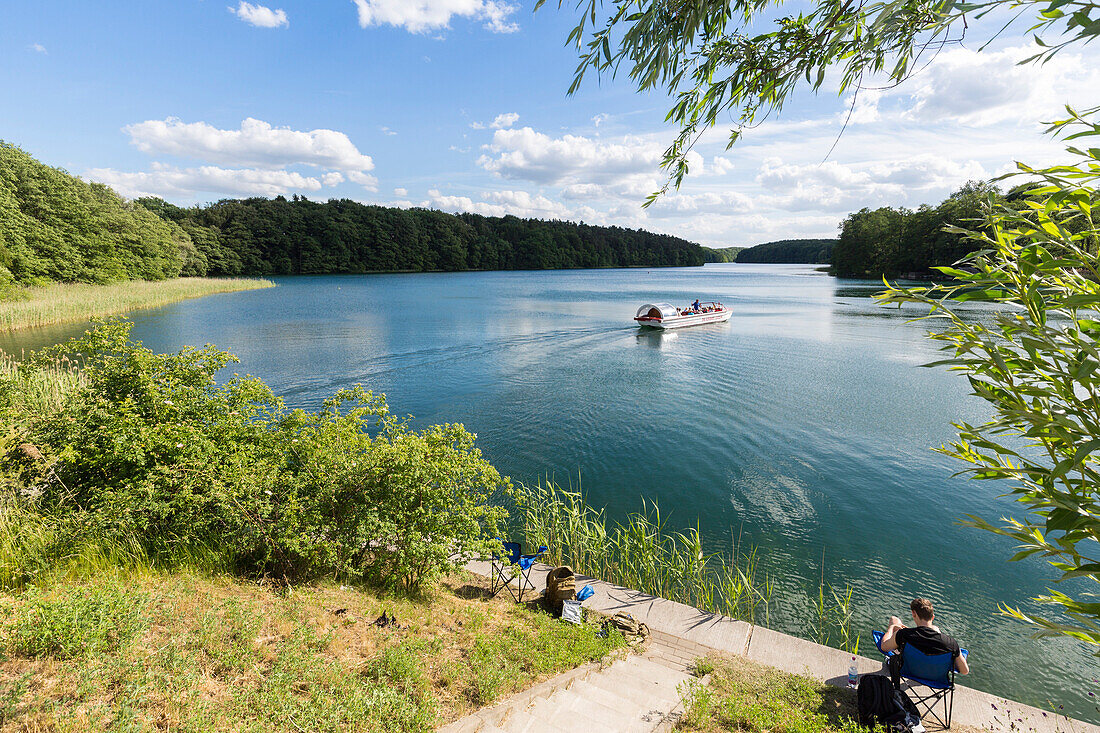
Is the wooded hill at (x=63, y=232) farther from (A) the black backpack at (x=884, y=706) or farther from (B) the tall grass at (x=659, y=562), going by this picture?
(A) the black backpack at (x=884, y=706)

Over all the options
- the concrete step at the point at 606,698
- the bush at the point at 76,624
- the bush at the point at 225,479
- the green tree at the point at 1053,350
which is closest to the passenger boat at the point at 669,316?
the bush at the point at 225,479

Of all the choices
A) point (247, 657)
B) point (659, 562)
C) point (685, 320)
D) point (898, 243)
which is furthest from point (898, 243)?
point (247, 657)

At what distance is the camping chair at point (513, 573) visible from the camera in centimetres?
653

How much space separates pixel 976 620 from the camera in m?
7.01

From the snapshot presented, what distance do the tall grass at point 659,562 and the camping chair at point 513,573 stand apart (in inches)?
36.0

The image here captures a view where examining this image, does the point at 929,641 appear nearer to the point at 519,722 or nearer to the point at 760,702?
the point at 760,702

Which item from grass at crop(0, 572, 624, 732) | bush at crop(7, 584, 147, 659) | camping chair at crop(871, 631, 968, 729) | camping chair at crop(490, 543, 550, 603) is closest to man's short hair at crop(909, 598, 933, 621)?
camping chair at crop(871, 631, 968, 729)

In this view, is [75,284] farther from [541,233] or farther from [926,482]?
[541,233]

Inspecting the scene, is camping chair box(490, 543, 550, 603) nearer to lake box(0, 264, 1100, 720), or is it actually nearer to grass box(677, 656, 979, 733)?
grass box(677, 656, 979, 733)

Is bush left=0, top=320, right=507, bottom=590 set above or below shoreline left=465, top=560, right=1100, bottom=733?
above

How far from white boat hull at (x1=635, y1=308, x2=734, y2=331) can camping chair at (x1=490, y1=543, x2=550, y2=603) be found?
1027 inches

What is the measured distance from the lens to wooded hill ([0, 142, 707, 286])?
1496 inches

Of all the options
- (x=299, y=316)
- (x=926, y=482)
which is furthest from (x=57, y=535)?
(x=299, y=316)

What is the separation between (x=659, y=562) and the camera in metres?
7.76
